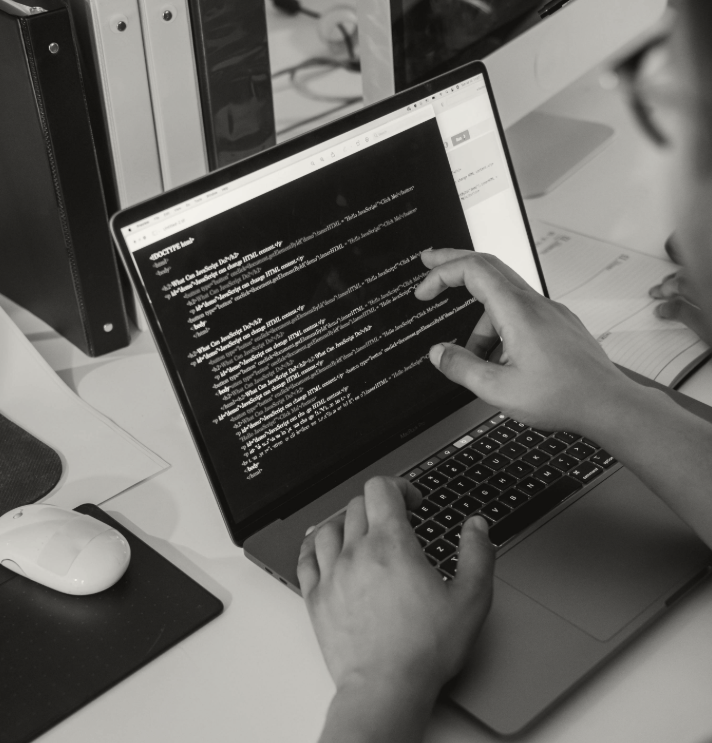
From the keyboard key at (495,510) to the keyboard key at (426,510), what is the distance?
4 cm

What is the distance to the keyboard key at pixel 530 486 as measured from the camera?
2.37 feet

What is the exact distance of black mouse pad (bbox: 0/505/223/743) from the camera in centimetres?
59

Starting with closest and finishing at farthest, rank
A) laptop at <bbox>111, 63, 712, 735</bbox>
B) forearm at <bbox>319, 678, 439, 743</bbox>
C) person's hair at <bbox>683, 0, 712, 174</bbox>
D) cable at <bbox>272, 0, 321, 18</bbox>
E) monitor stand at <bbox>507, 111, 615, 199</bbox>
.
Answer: person's hair at <bbox>683, 0, 712, 174</bbox>, forearm at <bbox>319, 678, 439, 743</bbox>, laptop at <bbox>111, 63, 712, 735</bbox>, monitor stand at <bbox>507, 111, 615, 199</bbox>, cable at <bbox>272, 0, 321, 18</bbox>

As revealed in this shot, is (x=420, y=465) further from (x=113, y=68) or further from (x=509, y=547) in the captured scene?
(x=113, y=68)

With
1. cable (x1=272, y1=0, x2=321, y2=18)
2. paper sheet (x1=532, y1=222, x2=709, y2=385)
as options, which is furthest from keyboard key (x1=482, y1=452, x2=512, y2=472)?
cable (x1=272, y1=0, x2=321, y2=18)

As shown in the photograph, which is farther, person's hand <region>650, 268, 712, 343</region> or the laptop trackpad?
person's hand <region>650, 268, 712, 343</region>

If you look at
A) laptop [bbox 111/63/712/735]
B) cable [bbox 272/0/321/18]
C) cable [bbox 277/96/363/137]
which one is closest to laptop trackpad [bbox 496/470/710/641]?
laptop [bbox 111/63/712/735]

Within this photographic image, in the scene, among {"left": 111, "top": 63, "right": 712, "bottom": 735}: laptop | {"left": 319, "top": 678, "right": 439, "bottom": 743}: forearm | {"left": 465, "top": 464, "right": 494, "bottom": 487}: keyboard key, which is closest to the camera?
{"left": 319, "top": 678, "right": 439, "bottom": 743}: forearm

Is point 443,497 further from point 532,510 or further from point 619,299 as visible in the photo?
point 619,299

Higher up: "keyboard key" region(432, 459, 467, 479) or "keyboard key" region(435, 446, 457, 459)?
"keyboard key" region(435, 446, 457, 459)

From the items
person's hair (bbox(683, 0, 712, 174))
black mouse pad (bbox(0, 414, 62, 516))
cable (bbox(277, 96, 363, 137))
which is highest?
person's hair (bbox(683, 0, 712, 174))

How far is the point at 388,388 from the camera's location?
2.53 feet

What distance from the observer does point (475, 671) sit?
581mm

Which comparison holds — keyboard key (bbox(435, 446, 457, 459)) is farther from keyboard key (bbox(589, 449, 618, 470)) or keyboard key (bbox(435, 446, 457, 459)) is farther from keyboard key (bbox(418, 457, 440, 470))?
keyboard key (bbox(589, 449, 618, 470))
